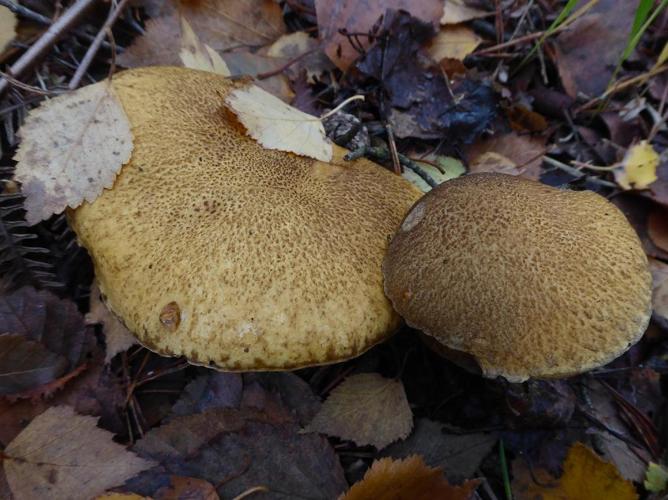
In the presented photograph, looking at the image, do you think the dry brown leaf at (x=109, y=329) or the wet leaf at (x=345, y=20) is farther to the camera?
the wet leaf at (x=345, y=20)

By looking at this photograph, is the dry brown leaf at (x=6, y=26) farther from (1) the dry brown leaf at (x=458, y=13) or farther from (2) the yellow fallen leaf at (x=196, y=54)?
(1) the dry brown leaf at (x=458, y=13)

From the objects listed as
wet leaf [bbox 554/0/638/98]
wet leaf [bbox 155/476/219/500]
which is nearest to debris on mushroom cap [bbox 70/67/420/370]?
wet leaf [bbox 155/476/219/500]

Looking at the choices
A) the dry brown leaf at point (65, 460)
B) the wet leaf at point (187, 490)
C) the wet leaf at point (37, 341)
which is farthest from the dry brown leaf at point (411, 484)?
the wet leaf at point (37, 341)

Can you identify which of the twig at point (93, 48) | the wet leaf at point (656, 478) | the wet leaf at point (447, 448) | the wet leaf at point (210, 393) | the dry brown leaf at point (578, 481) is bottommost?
the wet leaf at point (656, 478)

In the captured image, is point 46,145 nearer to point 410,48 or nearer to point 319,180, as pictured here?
point 319,180

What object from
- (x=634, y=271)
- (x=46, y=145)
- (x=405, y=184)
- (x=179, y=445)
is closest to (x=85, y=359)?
(x=179, y=445)

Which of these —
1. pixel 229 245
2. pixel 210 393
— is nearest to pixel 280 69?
pixel 229 245

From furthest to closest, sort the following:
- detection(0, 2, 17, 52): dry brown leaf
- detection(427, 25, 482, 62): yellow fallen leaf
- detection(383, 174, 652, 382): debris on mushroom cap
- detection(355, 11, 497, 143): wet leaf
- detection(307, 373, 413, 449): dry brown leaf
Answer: detection(427, 25, 482, 62): yellow fallen leaf, detection(355, 11, 497, 143): wet leaf, detection(0, 2, 17, 52): dry brown leaf, detection(307, 373, 413, 449): dry brown leaf, detection(383, 174, 652, 382): debris on mushroom cap

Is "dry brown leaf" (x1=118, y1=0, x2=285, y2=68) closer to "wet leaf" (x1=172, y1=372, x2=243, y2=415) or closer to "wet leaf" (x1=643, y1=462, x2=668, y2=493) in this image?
"wet leaf" (x1=172, y1=372, x2=243, y2=415)
